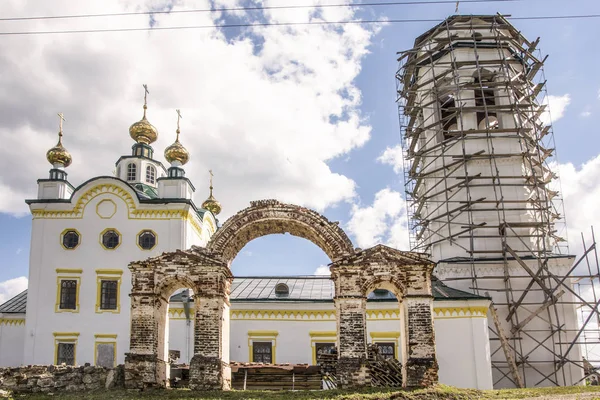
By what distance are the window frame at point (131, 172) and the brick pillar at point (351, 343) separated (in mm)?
16386

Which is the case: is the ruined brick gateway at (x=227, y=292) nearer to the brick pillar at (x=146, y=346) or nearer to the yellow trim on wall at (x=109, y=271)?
the brick pillar at (x=146, y=346)

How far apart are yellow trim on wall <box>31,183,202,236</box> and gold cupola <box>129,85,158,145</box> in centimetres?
457

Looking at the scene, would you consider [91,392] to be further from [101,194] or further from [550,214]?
[550,214]

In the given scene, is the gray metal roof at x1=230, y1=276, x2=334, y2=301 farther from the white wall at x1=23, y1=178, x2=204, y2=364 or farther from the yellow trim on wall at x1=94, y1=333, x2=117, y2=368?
the yellow trim on wall at x1=94, y1=333, x2=117, y2=368

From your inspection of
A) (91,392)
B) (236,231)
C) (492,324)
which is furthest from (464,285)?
(91,392)

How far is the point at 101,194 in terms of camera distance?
25.7m

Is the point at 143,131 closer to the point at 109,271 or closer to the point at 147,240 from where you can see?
the point at 147,240

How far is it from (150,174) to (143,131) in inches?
83.0

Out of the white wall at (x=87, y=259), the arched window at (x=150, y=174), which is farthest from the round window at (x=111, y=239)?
the arched window at (x=150, y=174)

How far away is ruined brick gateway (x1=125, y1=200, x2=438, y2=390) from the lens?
51.4 ft

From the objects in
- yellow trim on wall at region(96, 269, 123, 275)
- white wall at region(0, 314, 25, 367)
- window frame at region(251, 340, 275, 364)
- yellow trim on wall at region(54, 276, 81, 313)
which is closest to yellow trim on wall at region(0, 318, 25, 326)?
white wall at region(0, 314, 25, 367)

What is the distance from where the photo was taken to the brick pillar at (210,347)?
1562 centimetres

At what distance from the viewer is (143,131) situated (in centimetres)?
2947

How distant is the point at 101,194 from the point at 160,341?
36.4ft
